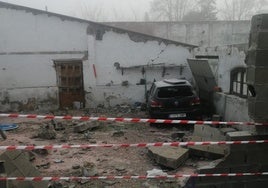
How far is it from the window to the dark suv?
143 cm

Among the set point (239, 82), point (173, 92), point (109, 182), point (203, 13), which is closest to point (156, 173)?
point (109, 182)

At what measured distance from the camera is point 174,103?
10.9m

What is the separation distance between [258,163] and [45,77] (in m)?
→ 12.9

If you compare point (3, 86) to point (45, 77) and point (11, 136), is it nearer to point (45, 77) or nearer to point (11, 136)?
point (45, 77)

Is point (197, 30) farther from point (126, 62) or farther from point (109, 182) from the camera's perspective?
point (109, 182)

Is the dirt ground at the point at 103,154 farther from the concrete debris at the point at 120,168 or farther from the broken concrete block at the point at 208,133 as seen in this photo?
the broken concrete block at the point at 208,133

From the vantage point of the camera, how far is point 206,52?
13789 mm

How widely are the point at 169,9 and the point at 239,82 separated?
3727cm

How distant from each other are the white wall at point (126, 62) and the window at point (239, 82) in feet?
19.1

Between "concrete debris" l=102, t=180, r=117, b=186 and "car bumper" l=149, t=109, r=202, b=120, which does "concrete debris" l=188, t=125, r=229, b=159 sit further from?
"concrete debris" l=102, t=180, r=117, b=186

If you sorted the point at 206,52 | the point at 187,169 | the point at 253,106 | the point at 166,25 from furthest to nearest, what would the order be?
the point at 166,25 < the point at 206,52 < the point at 187,169 < the point at 253,106

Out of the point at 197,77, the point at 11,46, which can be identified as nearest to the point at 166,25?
the point at 197,77

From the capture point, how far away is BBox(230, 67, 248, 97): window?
33.1 ft

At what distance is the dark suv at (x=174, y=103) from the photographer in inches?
432
